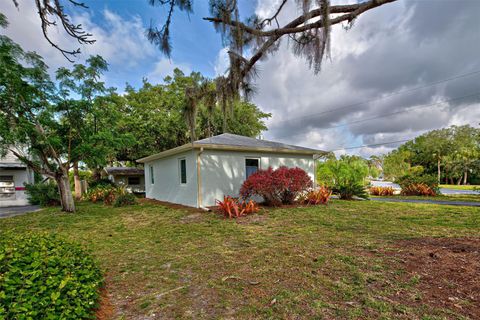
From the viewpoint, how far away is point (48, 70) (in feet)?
25.7

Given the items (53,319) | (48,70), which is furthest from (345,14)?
(48,70)

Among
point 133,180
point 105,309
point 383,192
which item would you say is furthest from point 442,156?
point 105,309

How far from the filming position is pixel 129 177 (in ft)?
64.3

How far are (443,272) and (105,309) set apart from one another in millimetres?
3795

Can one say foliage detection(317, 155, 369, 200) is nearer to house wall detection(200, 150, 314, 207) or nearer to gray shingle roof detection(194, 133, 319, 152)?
gray shingle roof detection(194, 133, 319, 152)

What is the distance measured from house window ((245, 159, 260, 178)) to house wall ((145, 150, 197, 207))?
2295 mm

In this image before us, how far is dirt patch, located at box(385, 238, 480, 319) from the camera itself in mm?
2234

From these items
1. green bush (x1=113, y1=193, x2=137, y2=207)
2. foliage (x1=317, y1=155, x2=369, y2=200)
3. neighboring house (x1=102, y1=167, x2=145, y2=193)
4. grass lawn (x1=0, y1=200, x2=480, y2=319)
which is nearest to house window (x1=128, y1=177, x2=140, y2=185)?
neighboring house (x1=102, y1=167, x2=145, y2=193)

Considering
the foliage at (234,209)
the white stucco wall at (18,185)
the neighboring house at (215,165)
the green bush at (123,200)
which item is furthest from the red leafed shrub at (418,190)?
the white stucco wall at (18,185)

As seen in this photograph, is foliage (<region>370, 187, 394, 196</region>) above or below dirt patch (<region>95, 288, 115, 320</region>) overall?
below

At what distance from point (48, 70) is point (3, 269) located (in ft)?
27.4

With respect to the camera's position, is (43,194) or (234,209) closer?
(234,209)

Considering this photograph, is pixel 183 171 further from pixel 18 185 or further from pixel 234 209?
pixel 18 185

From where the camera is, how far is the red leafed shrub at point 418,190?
12.9 m
